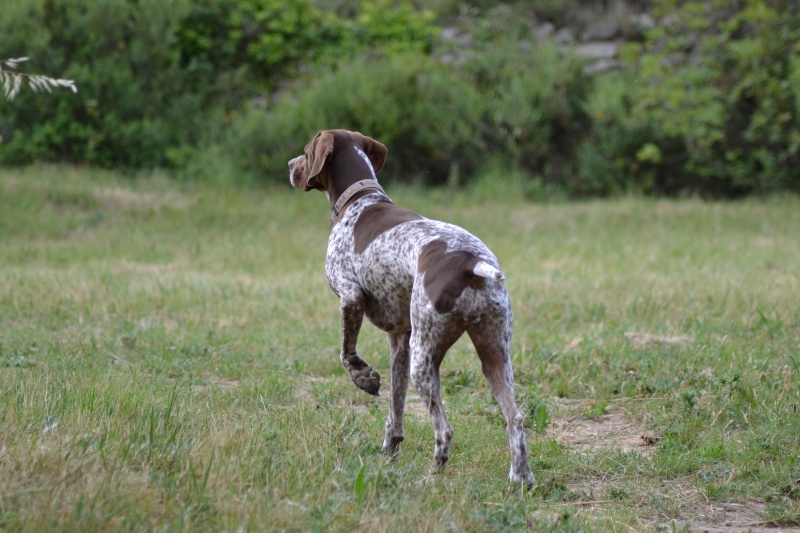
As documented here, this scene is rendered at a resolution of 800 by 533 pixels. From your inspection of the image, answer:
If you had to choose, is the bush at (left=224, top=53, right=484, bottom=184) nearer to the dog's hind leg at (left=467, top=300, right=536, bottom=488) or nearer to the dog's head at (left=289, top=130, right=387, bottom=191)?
the dog's head at (left=289, top=130, right=387, bottom=191)

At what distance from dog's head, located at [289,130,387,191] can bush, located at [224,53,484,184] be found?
1055 cm

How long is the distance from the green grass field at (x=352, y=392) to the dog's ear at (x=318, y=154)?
138cm

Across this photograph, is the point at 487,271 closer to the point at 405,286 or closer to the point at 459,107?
the point at 405,286

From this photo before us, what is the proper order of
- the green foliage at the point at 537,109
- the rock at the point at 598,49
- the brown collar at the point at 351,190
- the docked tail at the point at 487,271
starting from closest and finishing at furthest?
the docked tail at the point at 487,271 → the brown collar at the point at 351,190 → the green foliage at the point at 537,109 → the rock at the point at 598,49

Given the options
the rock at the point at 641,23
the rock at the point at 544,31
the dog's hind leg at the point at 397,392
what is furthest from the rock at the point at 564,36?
the dog's hind leg at the point at 397,392

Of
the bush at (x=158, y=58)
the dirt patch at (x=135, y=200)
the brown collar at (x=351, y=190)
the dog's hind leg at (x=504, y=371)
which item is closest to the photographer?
the dog's hind leg at (x=504, y=371)

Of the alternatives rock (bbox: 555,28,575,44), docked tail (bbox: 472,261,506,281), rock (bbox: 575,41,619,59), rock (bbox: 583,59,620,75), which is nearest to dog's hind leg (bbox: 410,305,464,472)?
docked tail (bbox: 472,261,506,281)

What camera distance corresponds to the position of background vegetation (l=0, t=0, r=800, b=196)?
16000mm

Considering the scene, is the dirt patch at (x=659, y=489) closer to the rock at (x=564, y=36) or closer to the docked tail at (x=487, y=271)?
the docked tail at (x=487, y=271)

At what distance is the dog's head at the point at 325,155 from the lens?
5.15 meters

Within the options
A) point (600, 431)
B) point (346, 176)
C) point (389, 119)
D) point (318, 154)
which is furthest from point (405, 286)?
point (389, 119)

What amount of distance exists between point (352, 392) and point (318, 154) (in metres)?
1.81

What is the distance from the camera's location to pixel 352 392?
614cm

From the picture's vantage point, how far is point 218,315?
8375mm
